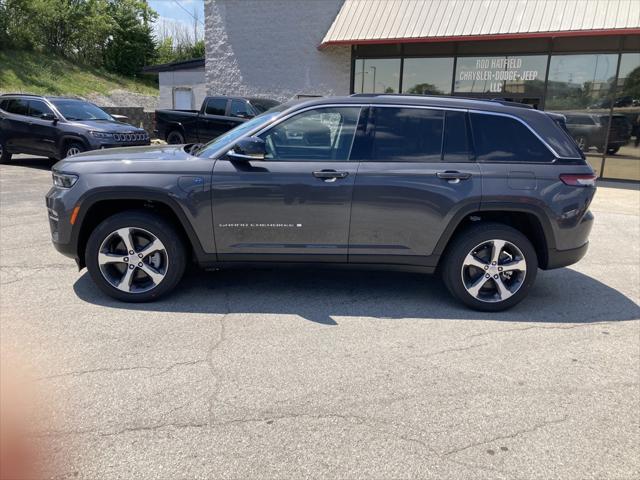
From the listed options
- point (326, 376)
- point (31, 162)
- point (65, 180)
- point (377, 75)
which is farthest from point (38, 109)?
point (326, 376)

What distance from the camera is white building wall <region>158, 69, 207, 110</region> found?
69.3ft

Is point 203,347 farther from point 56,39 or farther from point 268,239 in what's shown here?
point 56,39

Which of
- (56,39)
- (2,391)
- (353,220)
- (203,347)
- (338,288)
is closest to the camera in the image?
(2,391)

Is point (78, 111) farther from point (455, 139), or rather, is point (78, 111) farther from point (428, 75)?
point (455, 139)

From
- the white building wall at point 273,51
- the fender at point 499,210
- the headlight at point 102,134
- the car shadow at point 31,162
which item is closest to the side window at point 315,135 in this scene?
the fender at point 499,210

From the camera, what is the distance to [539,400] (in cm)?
305

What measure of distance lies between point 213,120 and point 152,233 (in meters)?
9.82

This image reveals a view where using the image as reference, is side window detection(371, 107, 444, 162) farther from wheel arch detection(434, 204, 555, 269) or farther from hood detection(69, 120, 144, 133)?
hood detection(69, 120, 144, 133)

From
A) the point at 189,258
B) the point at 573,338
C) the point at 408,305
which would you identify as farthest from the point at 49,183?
the point at 573,338

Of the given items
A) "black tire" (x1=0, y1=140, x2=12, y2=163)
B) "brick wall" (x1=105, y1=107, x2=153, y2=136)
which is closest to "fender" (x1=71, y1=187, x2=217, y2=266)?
"black tire" (x1=0, y1=140, x2=12, y2=163)

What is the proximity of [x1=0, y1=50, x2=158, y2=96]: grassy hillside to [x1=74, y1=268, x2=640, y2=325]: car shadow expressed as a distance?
90.2 feet

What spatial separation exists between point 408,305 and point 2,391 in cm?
307

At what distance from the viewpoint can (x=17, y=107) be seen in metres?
12.3

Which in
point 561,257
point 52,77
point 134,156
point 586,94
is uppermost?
point 52,77
